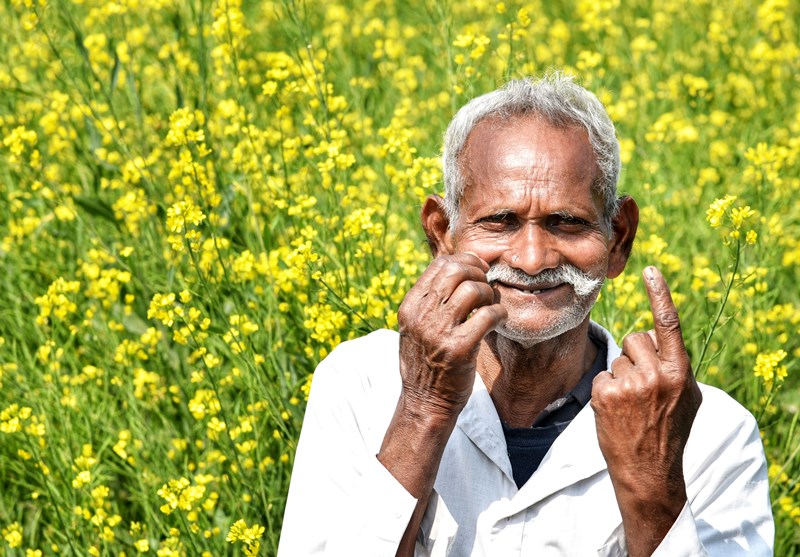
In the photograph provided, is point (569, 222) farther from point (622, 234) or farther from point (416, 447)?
point (416, 447)

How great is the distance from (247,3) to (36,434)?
361 cm

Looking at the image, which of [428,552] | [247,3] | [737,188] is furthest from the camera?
[247,3]

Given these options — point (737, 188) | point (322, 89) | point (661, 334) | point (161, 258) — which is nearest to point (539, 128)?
point (661, 334)

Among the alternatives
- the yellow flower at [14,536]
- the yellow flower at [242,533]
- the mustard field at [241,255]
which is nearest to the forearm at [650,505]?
the mustard field at [241,255]

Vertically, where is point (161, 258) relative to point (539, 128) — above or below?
below

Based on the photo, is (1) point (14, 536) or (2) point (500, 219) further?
(1) point (14, 536)

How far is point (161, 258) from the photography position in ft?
11.9

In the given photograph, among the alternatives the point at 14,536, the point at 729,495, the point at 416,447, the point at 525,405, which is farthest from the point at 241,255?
the point at 729,495

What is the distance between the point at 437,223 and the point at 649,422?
82 cm

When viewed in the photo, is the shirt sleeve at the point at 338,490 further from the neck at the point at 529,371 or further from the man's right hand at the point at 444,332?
the neck at the point at 529,371

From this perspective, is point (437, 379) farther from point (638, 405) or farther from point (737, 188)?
point (737, 188)

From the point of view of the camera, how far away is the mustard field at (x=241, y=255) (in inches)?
125

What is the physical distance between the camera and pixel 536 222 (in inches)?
93.0

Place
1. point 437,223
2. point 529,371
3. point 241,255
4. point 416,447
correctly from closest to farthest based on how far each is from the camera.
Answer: point 416,447
point 529,371
point 437,223
point 241,255
